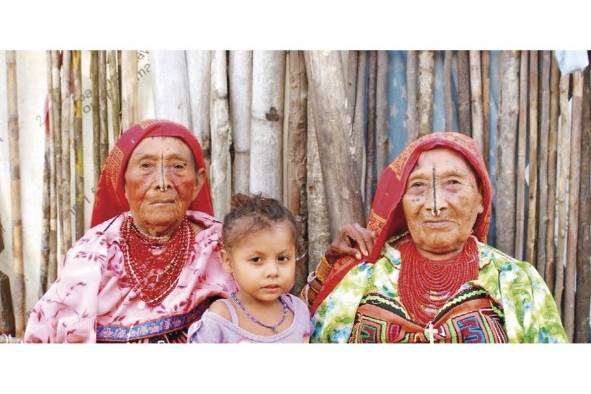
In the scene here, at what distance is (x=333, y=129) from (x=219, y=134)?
0.63 metres

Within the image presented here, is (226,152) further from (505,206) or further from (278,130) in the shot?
(505,206)

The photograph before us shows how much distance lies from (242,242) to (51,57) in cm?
186

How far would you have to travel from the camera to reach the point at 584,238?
397 centimetres

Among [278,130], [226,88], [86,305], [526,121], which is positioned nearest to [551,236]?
[526,121]

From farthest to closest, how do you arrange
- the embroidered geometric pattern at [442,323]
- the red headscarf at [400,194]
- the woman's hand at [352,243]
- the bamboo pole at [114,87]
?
the bamboo pole at [114,87] < the woman's hand at [352,243] < the red headscarf at [400,194] < the embroidered geometric pattern at [442,323]

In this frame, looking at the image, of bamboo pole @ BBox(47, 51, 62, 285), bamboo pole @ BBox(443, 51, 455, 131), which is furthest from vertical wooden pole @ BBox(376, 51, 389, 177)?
bamboo pole @ BBox(47, 51, 62, 285)

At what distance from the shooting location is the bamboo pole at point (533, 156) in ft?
12.9

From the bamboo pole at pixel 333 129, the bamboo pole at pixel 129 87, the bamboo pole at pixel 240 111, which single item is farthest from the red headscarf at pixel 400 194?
the bamboo pole at pixel 129 87

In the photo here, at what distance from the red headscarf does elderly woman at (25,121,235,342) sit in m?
0.50

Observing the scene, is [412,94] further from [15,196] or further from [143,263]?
[15,196]

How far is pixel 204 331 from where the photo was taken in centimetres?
286

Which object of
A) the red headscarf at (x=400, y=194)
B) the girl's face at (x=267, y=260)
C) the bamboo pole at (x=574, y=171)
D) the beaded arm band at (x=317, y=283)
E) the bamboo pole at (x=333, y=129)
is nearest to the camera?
the girl's face at (x=267, y=260)

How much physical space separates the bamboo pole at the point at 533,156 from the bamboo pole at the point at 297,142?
1146 millimetres

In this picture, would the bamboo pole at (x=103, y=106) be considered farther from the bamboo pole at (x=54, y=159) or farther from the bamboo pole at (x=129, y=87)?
the bamboo pole at (x=54, y=159)
